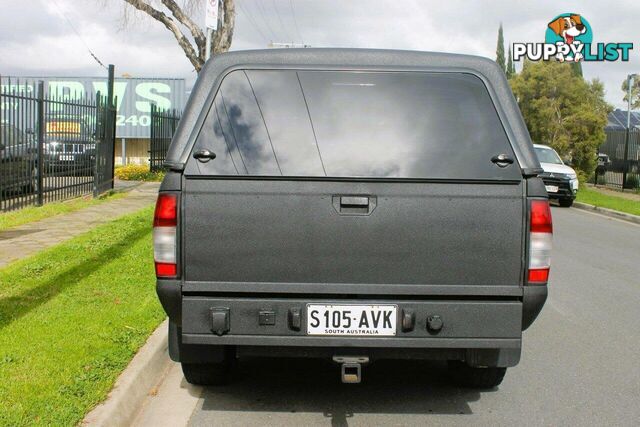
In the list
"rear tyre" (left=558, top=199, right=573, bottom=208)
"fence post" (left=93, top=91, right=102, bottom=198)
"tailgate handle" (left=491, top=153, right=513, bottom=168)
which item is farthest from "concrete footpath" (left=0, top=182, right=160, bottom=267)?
"rear tyre" (left=558, top=199, right=573, bottom=208)

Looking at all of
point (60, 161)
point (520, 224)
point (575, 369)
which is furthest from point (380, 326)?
point (60, 161)

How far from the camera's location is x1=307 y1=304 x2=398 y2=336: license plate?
3.97 metres

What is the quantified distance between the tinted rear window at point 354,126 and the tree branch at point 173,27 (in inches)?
673

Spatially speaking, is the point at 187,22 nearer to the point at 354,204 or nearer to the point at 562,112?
the point at 562,112

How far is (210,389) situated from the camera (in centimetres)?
511

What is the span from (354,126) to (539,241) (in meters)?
1.10

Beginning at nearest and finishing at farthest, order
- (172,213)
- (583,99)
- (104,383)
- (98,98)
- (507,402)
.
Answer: (172,213) → (104,383) → (507,402) → (98,98) → (583,99)

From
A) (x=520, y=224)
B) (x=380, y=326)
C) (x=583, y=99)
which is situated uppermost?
(x=583, y=99)

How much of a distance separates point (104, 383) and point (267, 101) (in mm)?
1862

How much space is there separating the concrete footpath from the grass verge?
0.17 m

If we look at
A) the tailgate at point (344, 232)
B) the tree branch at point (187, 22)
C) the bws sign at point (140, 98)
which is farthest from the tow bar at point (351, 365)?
the bws sign at point (140, 98)

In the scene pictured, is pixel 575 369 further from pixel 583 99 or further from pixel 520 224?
pixel 583 99

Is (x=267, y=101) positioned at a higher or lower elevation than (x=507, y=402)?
higher

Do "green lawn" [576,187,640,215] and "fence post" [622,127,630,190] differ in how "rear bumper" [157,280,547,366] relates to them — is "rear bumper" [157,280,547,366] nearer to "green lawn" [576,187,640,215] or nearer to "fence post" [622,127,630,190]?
"green lawn" [576,187,640,215]
